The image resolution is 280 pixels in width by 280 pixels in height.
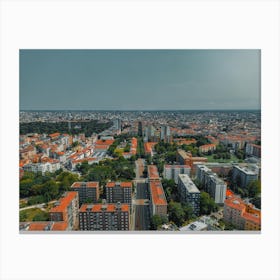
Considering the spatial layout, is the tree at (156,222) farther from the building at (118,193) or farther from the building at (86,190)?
the building at (86,190)

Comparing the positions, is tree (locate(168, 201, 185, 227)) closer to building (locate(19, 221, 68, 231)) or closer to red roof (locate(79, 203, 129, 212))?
red roof (locate(79, 203, 129, 212))

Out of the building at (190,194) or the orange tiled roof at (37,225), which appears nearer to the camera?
the orange tiled roof at (37,225)

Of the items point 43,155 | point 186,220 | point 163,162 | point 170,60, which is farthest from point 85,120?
point 186,220

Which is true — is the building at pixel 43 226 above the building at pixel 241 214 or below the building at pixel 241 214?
below

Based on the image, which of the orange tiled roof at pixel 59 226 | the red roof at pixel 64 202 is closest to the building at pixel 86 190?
the red roof at pixel 64 202

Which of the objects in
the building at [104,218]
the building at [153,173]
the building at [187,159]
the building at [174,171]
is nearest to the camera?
the building at [104,218]

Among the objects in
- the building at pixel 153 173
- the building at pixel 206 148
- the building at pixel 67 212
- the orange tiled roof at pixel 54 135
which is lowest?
the building at pixel 67 212

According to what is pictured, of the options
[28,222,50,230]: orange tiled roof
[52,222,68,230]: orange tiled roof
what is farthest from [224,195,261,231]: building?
[28,222,50,230]: orange tiled roof

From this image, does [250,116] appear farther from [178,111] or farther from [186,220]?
[186,220]
